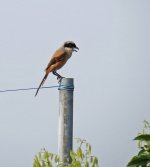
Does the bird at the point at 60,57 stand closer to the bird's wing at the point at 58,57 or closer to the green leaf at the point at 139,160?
the bird's wing at the point at 58,57

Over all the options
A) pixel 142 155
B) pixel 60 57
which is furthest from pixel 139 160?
pixel 60 57

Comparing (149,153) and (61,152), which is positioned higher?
(61,152)

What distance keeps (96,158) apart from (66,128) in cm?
170

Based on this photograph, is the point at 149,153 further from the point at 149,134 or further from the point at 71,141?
the point at 71,141

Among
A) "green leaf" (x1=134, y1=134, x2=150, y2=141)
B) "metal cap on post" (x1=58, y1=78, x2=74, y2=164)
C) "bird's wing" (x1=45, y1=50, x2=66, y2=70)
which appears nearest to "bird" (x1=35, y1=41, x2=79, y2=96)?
"bird's wing" (x1=45, y1=50, x2=66, y2=70)

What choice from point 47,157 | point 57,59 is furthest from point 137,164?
point 57,59

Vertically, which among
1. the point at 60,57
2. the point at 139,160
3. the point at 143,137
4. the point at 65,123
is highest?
the point at 60,57

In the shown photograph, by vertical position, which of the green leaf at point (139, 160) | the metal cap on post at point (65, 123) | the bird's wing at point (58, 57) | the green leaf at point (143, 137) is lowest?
the green leaf at point (139, 160)

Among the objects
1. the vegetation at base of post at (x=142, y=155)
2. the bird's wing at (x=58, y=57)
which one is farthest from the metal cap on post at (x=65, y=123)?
the bird's wing at (x=58, y=57)

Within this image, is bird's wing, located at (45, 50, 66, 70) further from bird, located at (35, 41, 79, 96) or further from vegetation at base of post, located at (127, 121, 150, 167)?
vegetation at base of post, located at (127, 121, 150, 167)

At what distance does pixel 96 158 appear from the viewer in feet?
18.9

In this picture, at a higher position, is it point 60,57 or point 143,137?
point 60,57

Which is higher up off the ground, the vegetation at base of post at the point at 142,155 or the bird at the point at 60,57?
the bird at the point at 60,57

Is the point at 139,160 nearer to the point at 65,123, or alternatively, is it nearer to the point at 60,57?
the point at 65,123
